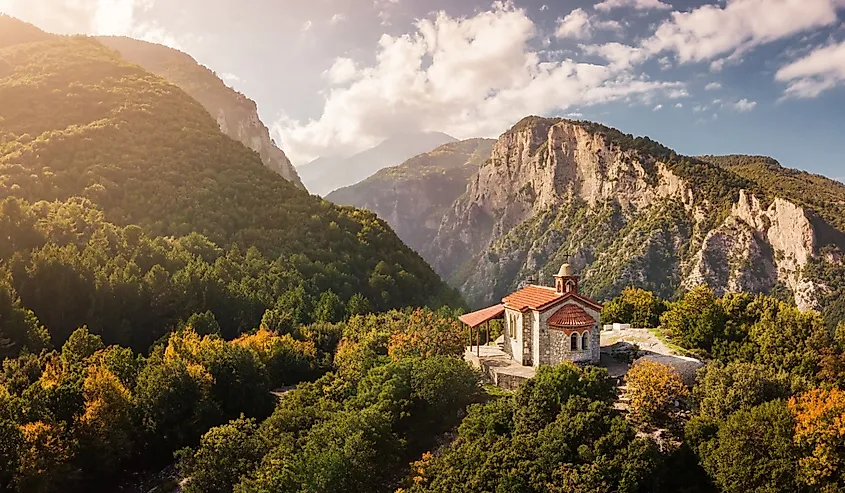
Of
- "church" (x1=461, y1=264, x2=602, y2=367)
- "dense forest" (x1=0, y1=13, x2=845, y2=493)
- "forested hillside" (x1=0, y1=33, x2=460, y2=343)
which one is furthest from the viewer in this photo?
"forested hillside" (x1=0, y1=33, x2=460, y2=343)

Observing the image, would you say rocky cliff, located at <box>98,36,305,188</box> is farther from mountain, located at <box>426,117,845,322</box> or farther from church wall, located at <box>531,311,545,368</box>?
church wall, located at <box>531,311,545,368</box>

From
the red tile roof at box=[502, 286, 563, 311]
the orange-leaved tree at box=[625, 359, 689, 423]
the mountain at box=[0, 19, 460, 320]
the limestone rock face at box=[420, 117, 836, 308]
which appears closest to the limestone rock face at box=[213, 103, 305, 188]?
the mountain at box=[0, 19, 460, 320]

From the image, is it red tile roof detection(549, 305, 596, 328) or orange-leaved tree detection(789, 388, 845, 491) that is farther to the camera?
red tile roof detection(549, 305, 596, 328)

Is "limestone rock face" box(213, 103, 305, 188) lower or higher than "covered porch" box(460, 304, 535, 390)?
higher

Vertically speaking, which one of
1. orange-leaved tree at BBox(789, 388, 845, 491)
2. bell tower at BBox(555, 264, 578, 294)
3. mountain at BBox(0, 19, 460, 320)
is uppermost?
mountain at BBox(0, 19, 460, 320)

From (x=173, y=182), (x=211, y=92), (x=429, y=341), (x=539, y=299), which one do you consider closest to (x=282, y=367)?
(x=429, y=341)

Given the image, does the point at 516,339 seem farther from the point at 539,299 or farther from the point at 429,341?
the point at 429,341

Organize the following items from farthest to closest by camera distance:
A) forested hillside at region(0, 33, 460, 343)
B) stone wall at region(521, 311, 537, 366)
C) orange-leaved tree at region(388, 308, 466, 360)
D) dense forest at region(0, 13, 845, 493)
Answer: forested hillside at region(0, 33, 460, 343)
orange-leaved tree at region(388, 308, 466, 360)
stone wall at region(521, 311, 537, 366)
dense forest at region(0, 13, 845, 493)
